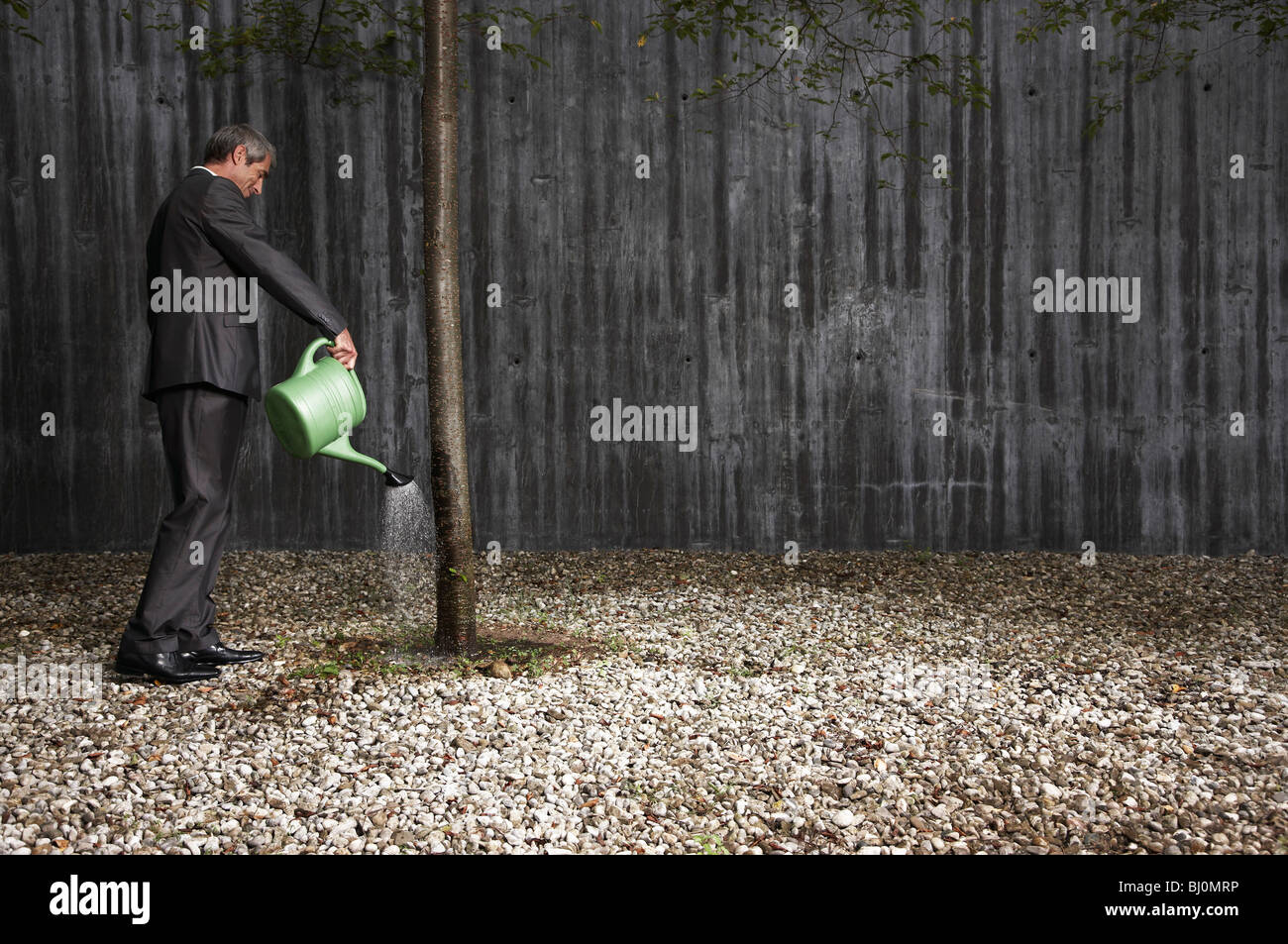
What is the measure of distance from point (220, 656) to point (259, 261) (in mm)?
1295

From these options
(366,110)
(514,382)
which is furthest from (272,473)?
(366,110)

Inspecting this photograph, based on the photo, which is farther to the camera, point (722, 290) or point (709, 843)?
point (722, 290)

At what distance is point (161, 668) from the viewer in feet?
9.70

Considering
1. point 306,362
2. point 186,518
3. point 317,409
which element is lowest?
point 186,518

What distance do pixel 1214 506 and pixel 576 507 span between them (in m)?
3.66

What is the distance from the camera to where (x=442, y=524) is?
325 cm

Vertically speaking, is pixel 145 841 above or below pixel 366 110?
below

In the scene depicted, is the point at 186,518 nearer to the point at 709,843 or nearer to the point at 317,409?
the point at 317,409

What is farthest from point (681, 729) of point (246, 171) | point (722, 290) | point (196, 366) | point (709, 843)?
point (722, 290)

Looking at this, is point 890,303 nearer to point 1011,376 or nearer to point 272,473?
point 1011,376

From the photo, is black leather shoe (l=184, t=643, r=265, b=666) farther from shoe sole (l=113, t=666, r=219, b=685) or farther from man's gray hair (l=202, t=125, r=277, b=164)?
man's gray hair (l=202, t=125, r=277, b=164)

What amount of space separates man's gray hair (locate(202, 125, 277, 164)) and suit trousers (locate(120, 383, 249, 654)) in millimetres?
764

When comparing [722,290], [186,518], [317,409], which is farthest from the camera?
[722,290]

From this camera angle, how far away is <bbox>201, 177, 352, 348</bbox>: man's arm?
2984 millimetres
